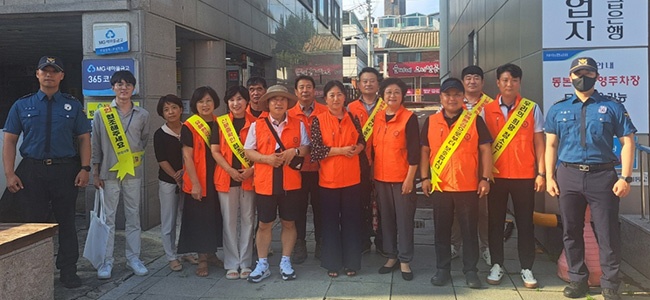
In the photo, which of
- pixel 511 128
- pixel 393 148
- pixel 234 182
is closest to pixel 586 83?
pixel 511 128

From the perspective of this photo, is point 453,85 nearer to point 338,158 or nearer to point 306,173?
point 338,158

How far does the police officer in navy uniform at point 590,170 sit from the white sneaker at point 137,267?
3.92 m

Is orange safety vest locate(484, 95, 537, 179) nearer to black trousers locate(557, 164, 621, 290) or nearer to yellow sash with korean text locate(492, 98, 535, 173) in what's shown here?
yellow sash with korean text locate(492, 98, 535, 173)

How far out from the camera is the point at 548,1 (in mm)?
5492

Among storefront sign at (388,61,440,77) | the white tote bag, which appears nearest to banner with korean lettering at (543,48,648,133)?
the white tote bag

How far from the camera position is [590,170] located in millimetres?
4227

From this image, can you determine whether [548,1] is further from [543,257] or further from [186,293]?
[186,293]

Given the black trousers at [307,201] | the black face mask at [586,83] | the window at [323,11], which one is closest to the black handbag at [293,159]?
the black trousers at [307,201]

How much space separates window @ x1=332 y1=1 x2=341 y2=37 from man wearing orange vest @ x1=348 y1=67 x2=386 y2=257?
24.1m

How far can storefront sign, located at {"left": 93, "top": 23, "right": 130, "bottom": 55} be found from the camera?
22.5 feet

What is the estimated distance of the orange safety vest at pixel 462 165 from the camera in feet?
14.7

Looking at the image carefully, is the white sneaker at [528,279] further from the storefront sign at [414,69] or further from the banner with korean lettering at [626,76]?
the storefront sign at [414,69]

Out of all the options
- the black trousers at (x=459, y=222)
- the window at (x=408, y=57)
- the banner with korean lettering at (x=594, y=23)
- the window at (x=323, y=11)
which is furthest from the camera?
the window at (x=408, y=57)

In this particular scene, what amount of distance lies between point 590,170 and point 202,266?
144 inches
